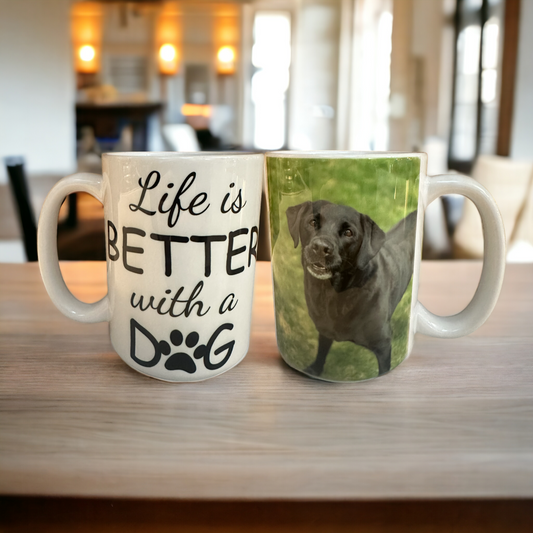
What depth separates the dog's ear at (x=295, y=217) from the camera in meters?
0.28

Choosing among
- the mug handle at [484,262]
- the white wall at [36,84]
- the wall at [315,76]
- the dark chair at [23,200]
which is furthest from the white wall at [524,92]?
the white wall at [36,84]

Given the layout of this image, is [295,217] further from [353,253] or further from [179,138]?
[179,138]

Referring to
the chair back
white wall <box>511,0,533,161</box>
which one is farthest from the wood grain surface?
Answer: the chair back

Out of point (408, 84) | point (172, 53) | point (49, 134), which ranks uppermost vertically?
point (172, 53)

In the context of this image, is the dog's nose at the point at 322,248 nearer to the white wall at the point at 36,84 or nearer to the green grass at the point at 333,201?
the green grass at the point at 333,201

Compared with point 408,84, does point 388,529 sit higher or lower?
lower

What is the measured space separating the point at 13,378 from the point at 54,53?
397 cm

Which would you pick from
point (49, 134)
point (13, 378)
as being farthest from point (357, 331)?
point (49, 134)

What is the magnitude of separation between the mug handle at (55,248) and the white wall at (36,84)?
3630 mm

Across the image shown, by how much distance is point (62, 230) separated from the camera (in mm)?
2443

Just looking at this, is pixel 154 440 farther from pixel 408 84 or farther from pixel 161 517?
pixel 408 84

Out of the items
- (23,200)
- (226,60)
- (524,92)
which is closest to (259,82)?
(226,60)

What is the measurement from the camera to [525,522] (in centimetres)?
25

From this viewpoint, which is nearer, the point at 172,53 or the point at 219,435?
the point at 219,435
